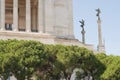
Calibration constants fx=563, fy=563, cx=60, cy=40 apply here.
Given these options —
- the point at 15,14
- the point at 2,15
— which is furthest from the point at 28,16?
the point at 2,15

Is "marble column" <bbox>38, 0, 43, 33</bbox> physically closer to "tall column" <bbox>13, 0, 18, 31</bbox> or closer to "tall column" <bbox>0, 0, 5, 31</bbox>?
"tall column" <bbox>13, 0, 18, 31</bbox>

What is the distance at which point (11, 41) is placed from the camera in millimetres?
60250

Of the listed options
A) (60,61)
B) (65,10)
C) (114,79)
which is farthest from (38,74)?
(65,10)

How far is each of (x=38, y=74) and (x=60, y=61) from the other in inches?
108

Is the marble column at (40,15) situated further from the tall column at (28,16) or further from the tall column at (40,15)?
the tall column at (28,16)

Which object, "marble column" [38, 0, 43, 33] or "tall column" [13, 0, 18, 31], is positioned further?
"marble column" [38, 0, 43, 33]

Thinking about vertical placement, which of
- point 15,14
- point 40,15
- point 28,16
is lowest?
point 28,16

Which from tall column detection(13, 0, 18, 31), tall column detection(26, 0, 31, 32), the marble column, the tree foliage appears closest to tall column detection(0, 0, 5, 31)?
tall column detection(13, 0, 18, 31)

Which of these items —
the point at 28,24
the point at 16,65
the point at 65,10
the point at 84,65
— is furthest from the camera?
the point at 65,10

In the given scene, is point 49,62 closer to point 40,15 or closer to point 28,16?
point 28,16

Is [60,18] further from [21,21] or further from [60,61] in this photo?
[60,61]

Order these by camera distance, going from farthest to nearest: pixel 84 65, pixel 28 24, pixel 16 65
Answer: pixel 28 24 < pixel 84 65 < pixel 16 65

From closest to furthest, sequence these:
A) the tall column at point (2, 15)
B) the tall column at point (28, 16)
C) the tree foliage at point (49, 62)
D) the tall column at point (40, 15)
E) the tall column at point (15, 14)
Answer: the tree foliage at point (49, 62) < the tall column at point (2, 15) < the tall column at point (15, 14) < the tall column at point (28, 16) < the tall column at point (40, 15)

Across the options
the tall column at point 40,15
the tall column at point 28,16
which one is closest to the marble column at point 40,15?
the tall column at point 40,15
